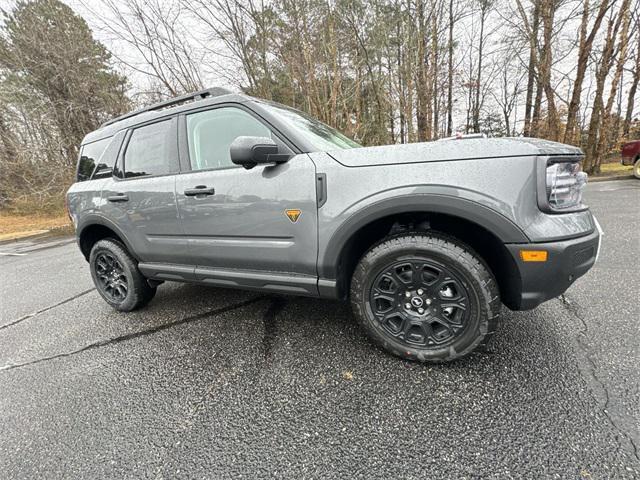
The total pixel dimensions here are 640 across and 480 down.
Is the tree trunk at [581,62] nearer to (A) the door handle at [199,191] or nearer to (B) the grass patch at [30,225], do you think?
(A) the door handle at [199,191]

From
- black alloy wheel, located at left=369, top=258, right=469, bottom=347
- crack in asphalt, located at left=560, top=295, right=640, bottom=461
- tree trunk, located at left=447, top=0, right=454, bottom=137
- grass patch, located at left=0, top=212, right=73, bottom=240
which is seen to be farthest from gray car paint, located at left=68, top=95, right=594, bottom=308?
tree trunk, located at left=447, top=0, right=454, bottom=137

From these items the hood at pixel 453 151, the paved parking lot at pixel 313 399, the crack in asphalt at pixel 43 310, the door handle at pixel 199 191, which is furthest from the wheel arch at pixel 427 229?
the crack in asphalt at pixel 43 310

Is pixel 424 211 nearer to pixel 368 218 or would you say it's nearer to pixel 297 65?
pixel 368 218

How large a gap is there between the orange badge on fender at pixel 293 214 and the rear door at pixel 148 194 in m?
1.05

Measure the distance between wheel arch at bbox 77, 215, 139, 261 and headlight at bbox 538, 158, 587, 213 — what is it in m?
3.22

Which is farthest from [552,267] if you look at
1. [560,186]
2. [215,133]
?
[215,133]

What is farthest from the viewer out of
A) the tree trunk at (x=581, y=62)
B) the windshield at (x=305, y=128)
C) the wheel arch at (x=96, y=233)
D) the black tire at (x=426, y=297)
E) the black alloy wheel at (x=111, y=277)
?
the tree trunk at (x=581, y=62)

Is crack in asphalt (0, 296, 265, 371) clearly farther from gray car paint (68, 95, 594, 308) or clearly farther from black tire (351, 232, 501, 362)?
black tire (351, 232, 501, 362)

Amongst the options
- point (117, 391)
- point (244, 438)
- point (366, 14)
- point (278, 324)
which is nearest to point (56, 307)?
point (117, 391)

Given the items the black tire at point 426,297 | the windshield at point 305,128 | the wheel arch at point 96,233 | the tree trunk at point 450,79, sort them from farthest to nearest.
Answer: the tree trunk at point 450,79 → the wheel arch at point 96,233 → the windshield at point 305,128 → the black tire at point 426,297

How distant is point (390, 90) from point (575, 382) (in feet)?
46.7

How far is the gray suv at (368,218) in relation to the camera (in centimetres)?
150

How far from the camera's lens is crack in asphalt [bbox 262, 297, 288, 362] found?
2.09m

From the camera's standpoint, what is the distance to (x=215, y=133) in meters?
2.27
